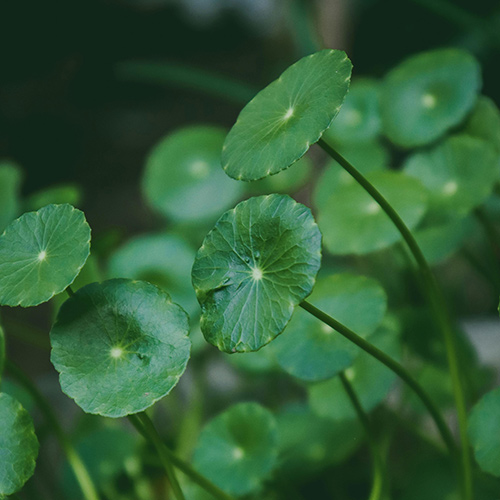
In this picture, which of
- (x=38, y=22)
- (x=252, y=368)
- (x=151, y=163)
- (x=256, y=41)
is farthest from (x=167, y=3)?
(x=252, y=368)

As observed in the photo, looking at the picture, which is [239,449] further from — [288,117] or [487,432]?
[288,117]

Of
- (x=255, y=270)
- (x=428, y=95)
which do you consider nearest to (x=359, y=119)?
(x=428, y=95)

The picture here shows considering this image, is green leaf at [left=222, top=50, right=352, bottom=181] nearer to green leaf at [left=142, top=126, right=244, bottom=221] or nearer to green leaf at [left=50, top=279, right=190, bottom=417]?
green leaf at [left=50, top=279, right=190, bottom=417]

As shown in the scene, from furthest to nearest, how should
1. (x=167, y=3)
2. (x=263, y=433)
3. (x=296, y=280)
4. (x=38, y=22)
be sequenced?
1. (x=167, y=3)
2. (x=38, y=22)
3. (x=263, y=433)
4. (x=296, y=280)

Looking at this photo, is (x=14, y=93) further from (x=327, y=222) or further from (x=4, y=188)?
(x=327, y=222)

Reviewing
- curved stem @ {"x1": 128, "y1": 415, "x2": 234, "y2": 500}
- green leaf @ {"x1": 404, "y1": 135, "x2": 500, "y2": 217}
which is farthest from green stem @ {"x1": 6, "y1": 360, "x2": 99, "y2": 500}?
green leaf @ {"x1": 404, "y1": 135, "x2": 500, "y2": 217}
